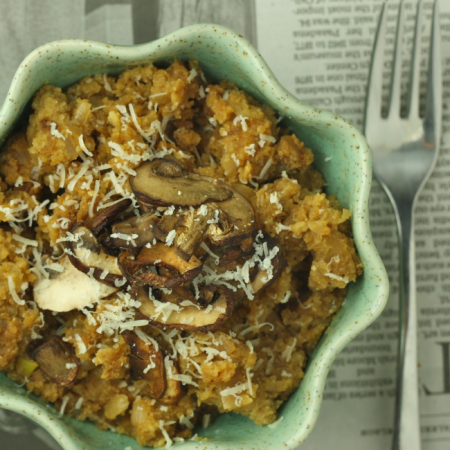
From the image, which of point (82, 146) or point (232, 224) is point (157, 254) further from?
point (82, 146)

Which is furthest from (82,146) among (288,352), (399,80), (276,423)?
(399,80)

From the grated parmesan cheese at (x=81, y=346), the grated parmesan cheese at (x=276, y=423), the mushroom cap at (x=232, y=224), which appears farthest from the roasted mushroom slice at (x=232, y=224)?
the grated parmesan cheese at (x=276, y=423)

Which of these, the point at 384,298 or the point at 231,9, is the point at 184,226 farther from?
the point at 231,9

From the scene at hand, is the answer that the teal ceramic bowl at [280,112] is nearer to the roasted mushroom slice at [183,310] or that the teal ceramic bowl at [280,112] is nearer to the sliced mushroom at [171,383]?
the sliced mushroom at [171,383]

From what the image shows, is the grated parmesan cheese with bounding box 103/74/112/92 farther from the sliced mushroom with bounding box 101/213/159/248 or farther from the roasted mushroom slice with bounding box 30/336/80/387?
the roasted mushroom slice with bounding box 30/336/80/387

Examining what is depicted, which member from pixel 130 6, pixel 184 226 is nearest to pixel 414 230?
pixel 184 226

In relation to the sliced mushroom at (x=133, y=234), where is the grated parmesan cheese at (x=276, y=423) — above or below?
below
